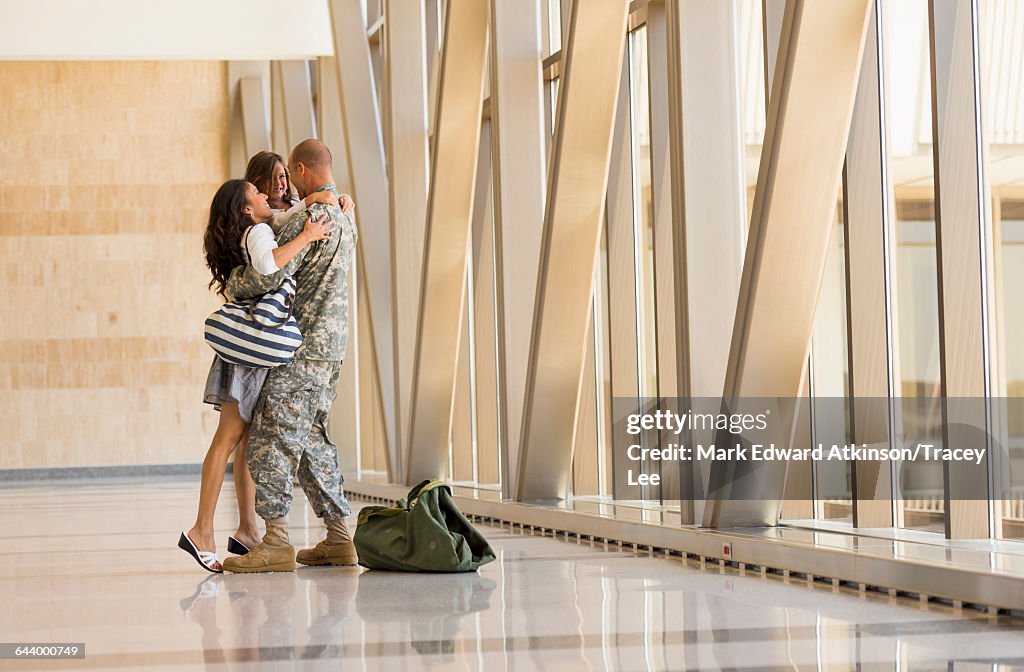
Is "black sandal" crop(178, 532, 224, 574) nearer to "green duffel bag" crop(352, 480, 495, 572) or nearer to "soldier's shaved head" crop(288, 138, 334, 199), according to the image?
"green duffel bag" crop(352, 480, 495, 572)

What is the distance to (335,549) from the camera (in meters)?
6.03

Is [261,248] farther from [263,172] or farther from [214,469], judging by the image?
[214,469]

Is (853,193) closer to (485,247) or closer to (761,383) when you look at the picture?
(761,383)

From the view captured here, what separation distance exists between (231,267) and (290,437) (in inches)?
32.0

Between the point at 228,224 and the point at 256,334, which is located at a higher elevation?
the point at 228,224

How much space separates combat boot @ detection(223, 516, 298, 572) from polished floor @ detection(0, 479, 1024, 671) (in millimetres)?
95

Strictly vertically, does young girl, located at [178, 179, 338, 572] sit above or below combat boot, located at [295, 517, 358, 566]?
above

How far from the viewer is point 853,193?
6234mm

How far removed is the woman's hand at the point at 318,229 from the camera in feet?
18.9

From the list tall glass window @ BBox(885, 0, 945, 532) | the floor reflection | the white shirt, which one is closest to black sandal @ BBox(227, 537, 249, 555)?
the floor reflection

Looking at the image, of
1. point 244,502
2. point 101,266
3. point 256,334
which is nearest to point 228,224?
point 256,334

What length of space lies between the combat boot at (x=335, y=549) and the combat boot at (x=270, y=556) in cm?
25

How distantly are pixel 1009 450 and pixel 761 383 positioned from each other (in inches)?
41.2

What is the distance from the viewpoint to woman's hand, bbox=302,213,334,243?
5.77m
